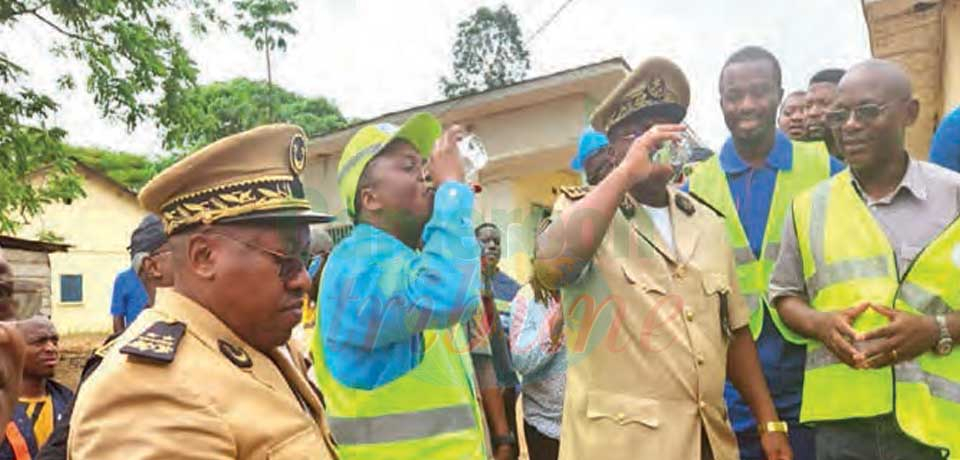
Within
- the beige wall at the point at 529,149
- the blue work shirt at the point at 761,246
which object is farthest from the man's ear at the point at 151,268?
the beige wall at the point at 529,149

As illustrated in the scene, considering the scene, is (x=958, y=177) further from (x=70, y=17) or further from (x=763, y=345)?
(x=70, y=17)

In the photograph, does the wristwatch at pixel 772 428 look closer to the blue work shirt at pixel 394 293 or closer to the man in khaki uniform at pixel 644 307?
the man in khaki uniform at pixel 644 307

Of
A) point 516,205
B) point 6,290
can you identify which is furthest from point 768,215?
point 516,205

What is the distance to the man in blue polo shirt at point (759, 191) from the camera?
3.63m

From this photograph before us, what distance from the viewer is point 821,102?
14.5ft

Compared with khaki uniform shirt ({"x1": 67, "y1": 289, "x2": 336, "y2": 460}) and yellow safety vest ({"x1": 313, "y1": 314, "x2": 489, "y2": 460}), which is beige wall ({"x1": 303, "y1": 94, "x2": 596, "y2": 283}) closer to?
yellow safety vest ({"x1": 313, "y1": 314, "x2": 489, "y2": 460})

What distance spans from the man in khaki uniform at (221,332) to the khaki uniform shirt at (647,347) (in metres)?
0.99

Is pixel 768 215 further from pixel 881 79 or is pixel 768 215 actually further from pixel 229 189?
pixel 229 189

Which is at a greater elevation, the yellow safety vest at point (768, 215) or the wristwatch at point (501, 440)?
the yellow safety vest at point (768, 215)

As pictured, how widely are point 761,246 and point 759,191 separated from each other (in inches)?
9.4

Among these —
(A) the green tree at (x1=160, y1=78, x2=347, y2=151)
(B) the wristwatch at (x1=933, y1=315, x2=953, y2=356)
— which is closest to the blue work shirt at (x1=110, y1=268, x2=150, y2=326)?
(A) the green tree at (x1=160, y1=78, x2=347, y2=151)

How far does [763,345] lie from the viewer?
3689mm

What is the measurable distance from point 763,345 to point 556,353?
1.78 metres

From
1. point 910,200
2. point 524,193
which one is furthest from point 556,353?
point 524,193
